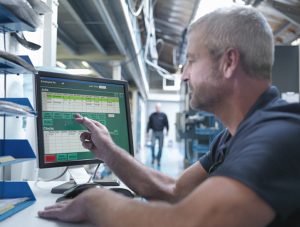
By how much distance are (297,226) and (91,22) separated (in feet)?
11.5

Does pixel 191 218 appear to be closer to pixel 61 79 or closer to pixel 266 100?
pixel 266 100

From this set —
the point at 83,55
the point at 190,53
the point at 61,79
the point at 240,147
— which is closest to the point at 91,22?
the point at 83,55

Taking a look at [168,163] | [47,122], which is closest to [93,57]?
[168,163]

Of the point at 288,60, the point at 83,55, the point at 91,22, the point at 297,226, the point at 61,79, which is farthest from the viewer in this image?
the point at 83,55

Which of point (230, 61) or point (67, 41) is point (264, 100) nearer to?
point (230, 61)

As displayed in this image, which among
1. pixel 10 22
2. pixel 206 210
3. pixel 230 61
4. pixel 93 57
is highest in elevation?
pixel 93 57

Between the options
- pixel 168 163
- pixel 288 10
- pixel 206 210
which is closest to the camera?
pixel 206 210

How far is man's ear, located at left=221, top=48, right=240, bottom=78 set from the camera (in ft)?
2.65

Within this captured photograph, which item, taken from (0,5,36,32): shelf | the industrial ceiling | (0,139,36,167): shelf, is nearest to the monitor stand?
(0,139,36,167): shelf

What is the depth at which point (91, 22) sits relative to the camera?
3791 millimetres

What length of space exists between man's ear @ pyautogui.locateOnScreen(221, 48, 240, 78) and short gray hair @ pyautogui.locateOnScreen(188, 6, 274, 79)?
10 mm

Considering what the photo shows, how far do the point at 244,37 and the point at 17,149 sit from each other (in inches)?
33.3

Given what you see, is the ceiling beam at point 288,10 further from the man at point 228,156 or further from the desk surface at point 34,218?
the desk surface at point 34,218

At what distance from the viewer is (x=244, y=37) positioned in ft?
2.64
